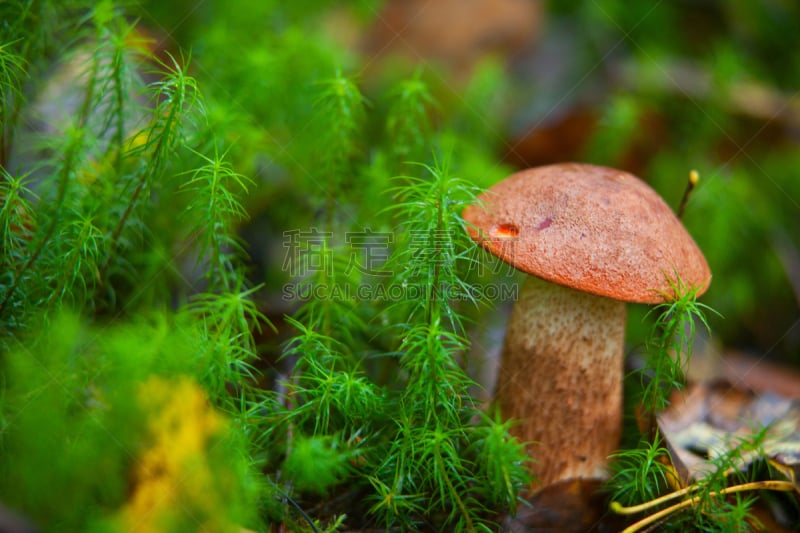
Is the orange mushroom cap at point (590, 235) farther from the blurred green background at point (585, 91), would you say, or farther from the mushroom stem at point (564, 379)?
the blurred green background at point (585, 91)

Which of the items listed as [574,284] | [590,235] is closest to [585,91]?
[590,235]

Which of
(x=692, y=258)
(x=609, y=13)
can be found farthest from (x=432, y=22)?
(x=692, y=258)

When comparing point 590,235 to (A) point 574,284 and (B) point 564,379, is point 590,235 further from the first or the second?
(B) point 564,379

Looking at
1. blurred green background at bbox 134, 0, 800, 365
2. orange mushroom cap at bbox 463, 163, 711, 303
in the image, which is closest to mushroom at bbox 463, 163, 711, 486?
orange mushroom cap at bbox 463, 163, 711, 303

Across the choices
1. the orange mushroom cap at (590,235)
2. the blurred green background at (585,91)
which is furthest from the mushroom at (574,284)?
the blurred green background at (585,91)

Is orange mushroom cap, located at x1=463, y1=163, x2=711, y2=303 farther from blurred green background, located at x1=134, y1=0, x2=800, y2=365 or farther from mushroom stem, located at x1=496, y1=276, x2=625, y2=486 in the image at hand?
blurred green background, located at x1=134, y1=0, x2=800, y2=365

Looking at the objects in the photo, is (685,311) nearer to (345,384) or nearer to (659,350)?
(659,350)

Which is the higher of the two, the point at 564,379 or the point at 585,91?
the point at 585,91
